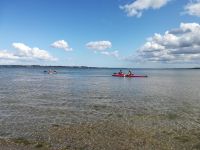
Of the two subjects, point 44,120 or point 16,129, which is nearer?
point 16,129

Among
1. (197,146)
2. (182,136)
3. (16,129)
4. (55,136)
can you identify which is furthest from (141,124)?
(16,129)

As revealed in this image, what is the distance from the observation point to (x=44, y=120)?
738 inches

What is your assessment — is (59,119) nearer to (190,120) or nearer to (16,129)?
(16,129)

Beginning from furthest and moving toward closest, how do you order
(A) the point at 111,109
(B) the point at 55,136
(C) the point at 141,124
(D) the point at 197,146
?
(A) the point at 111,109, (C) the point at 141,124, (B) the point at 55,136, (D) the point at 197,146

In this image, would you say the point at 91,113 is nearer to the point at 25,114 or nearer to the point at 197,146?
the point at 25,114

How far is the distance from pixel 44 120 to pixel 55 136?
4.31 meters

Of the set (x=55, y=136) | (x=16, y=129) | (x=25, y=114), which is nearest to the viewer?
(x=55, y=136)

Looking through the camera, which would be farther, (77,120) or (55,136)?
(77,120)

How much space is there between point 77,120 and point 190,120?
8.00 meters

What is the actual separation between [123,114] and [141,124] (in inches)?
136

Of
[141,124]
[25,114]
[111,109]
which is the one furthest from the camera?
[111,109]

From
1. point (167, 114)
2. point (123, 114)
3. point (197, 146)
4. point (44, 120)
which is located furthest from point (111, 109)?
point (197, 146)

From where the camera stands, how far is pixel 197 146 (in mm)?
13352

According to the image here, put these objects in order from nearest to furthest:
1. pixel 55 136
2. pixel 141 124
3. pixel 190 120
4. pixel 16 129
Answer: pixel 55 136, pixel 16 129, pixel 141 124, pixel 190 120
